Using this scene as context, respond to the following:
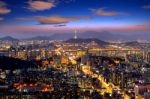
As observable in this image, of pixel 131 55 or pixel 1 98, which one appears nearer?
pixel 1 98

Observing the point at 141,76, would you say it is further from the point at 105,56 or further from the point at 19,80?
the point at 105,56

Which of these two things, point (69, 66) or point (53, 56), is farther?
point (53, 56)

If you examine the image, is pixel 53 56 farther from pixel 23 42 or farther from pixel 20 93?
pixel 20 93

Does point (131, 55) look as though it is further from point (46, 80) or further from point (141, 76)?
point (46, 80)

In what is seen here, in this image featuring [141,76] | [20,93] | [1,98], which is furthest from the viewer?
[141,76]

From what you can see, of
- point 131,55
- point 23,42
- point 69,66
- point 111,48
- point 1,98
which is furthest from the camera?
point 23,42

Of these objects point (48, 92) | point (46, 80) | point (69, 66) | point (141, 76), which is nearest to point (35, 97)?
point (48, 92)

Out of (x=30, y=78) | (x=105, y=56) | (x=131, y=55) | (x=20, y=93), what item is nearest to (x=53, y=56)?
(x=105, y=56)

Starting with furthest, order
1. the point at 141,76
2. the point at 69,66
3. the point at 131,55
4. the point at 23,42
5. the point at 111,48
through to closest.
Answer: the point at 23,42
the point at 111,48
the point at 131,55
the point at 69,66
the point at 141,76

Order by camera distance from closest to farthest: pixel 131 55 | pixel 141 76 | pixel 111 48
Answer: pixel 141 76 < pixel 131 55 < pixel 111 48
